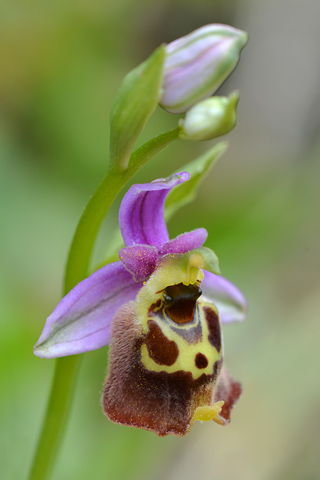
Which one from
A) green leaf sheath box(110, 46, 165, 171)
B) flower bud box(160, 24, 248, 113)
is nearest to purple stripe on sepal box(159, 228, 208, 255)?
green leaf sheath box(110, 46, 165, 171)

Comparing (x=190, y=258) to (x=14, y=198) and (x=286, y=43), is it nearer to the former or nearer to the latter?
(x=14, y=198)

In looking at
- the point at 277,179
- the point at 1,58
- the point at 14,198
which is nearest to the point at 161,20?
the point at 1,58

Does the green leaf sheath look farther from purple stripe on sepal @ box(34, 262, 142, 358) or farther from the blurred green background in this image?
the blurred green background

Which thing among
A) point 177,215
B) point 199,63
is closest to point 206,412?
point 199,63

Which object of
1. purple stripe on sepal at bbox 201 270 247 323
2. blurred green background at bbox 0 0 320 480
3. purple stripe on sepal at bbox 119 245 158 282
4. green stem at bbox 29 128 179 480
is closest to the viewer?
green stem at bbox 29 128 179 480

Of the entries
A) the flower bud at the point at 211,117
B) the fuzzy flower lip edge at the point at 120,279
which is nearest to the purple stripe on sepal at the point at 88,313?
the fuzzy flower lip edge at the point at 120,279

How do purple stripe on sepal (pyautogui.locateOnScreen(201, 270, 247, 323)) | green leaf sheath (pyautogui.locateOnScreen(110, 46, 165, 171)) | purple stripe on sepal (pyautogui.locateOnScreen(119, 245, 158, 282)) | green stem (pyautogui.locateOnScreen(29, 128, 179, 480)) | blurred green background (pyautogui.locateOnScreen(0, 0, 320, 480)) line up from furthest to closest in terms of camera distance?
blurred green background (pyautogui.locateOnScreen(0, 0, 320, 480)) < purple stripe on sepal (pyautogui.locateOnScreen(201, 270, 247, 323)) < purple stripe on sepal (pyautogui.locateOnScreen(119, 245, 158, 282)) < green stem (pyautogui.locateOnScreen(29, 128, 179, 480)) < green leaf sheath (pyautogui.locateOnScreen(110, 46, 165, 171))

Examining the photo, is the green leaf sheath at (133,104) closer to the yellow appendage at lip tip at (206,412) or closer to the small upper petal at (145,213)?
the small upper petal at (145,213)
